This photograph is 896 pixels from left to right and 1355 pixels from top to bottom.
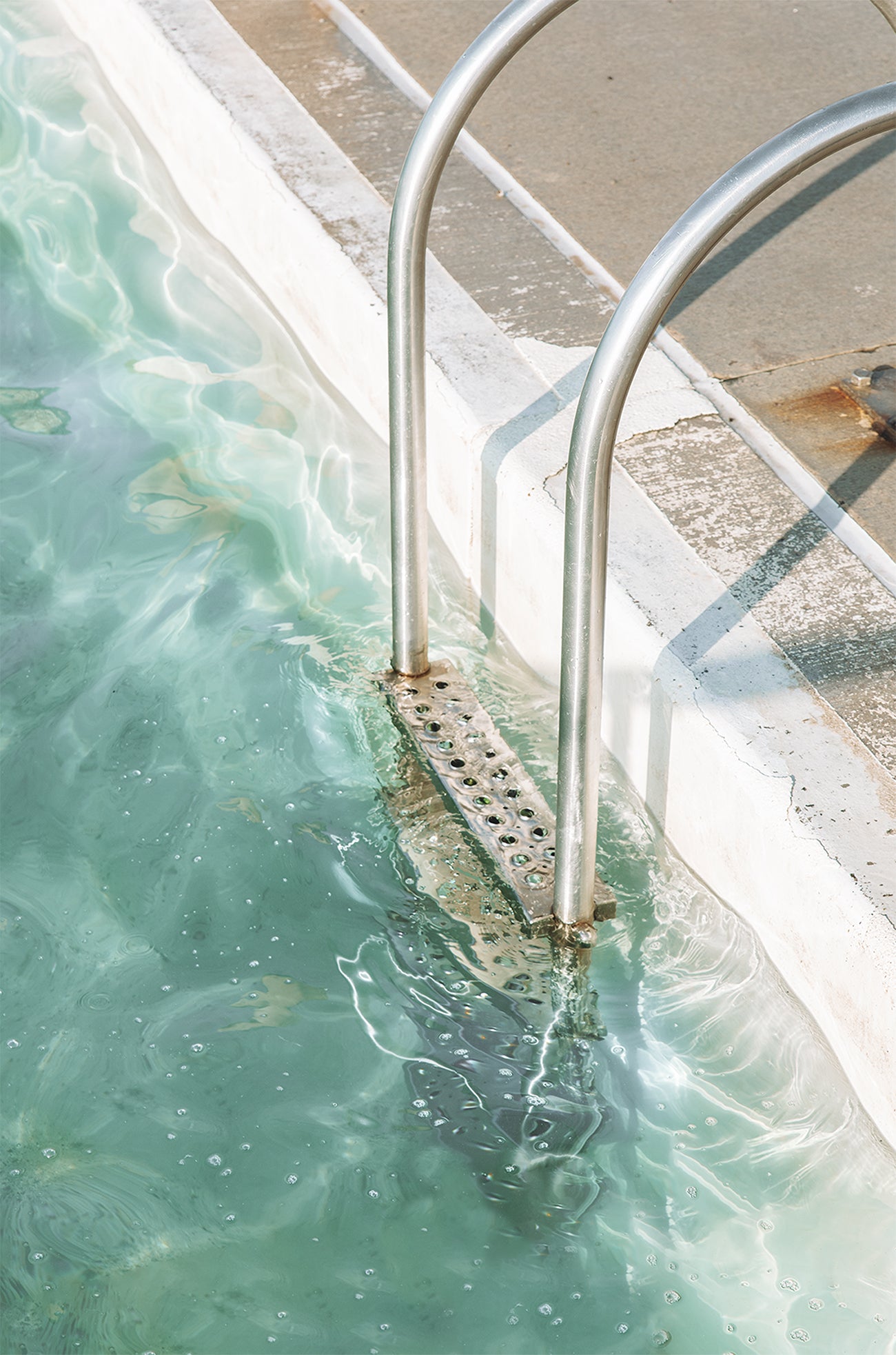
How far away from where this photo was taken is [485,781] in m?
2.87

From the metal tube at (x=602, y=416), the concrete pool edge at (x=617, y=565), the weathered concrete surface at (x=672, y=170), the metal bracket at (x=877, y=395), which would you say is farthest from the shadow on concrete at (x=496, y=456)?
the metal tube at (x=602, y=416)

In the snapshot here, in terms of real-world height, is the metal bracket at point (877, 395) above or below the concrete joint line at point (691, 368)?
above

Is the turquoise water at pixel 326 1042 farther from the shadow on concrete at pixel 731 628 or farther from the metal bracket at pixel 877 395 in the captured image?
the metal bracket at pixel 877 395

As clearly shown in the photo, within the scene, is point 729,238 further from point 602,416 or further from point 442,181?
point 602,416

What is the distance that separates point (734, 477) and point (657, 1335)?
167 cm

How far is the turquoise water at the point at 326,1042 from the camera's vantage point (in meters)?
2.25

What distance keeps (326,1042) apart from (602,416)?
1.27 meters

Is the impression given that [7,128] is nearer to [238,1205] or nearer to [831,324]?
[831,324]

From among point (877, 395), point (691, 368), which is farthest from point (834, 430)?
point (691, 368)


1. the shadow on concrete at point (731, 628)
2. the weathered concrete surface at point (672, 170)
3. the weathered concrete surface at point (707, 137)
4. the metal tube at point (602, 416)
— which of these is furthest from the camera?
the weathered concrete surface at point (707, 137)

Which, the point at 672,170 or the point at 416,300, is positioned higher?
the point at 672,170

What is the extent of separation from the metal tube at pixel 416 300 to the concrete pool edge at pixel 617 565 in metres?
0.26

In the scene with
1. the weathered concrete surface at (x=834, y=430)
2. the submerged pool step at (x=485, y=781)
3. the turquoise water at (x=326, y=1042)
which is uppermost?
the weathered concrete surface at (x=834, y=430)

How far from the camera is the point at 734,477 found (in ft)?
9.96
